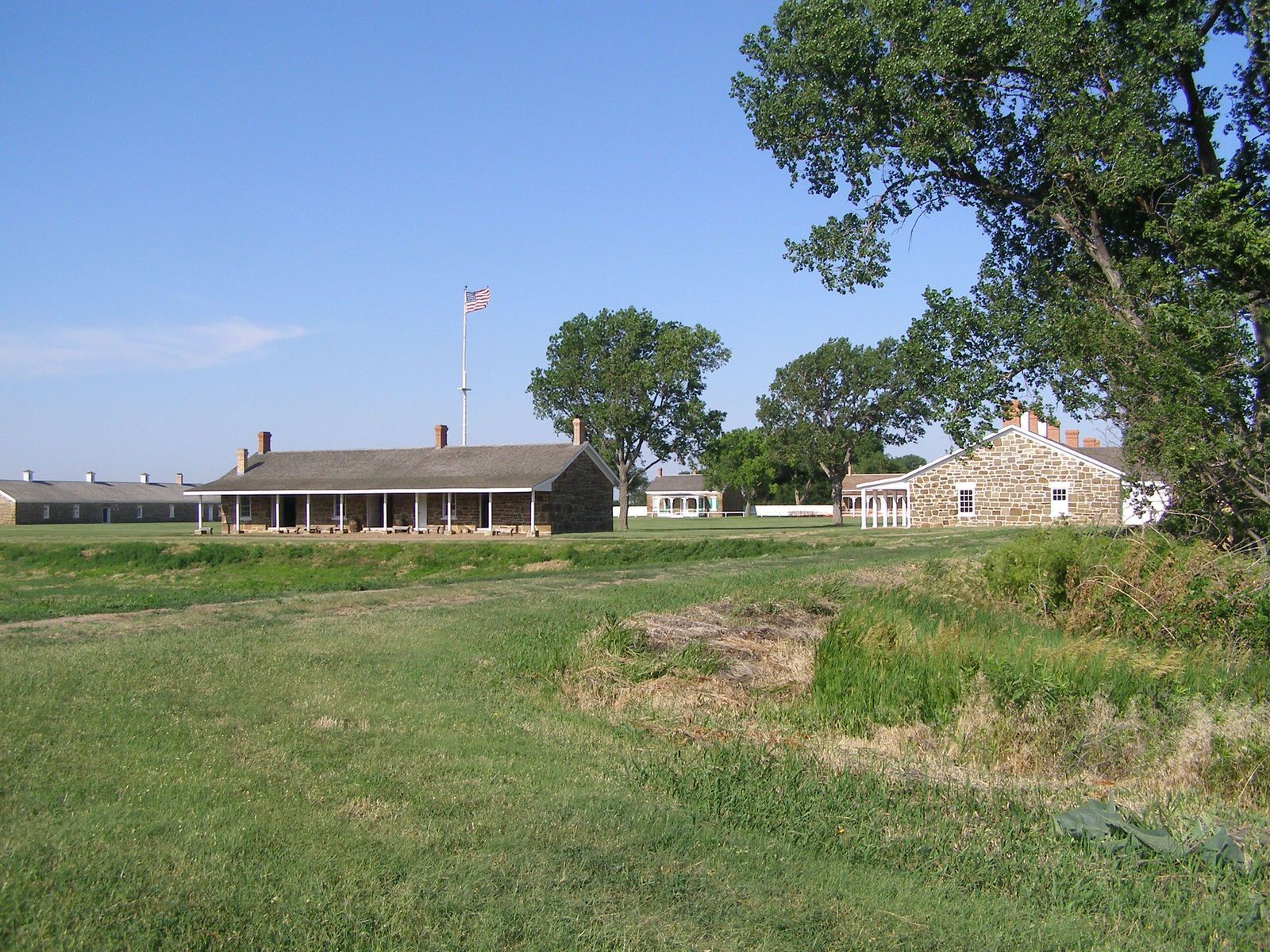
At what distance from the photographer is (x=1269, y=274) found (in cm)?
1470

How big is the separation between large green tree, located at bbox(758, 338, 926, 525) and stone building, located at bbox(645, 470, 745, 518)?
32433 mm

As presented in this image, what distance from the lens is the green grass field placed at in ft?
14.9

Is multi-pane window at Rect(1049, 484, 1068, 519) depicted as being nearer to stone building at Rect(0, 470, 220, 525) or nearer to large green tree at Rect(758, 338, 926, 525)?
large green tree at Rect(758, 338, 926, 525)

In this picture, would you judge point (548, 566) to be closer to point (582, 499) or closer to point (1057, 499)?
point (582, 499)

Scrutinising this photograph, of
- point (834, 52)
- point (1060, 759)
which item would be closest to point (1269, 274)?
point (834, 52)

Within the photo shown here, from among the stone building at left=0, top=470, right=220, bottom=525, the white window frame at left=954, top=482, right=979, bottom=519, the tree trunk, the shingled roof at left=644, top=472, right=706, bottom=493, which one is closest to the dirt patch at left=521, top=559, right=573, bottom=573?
the white window frame at left=954, top=482, right=979, bottom=519

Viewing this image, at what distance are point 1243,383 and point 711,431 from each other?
46901mm

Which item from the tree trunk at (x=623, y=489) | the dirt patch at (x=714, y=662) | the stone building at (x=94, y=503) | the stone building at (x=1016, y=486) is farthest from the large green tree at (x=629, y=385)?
the dirt patch at (x=714, y=662)

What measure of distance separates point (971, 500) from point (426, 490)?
25.1m

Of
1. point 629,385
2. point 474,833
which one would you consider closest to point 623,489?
point 629,385

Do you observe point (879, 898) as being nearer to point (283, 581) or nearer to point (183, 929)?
point (183, 929)

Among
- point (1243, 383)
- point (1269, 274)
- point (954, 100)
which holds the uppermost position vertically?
point (954, 100)

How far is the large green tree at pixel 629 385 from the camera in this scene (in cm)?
5978

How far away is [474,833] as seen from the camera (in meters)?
5.46
